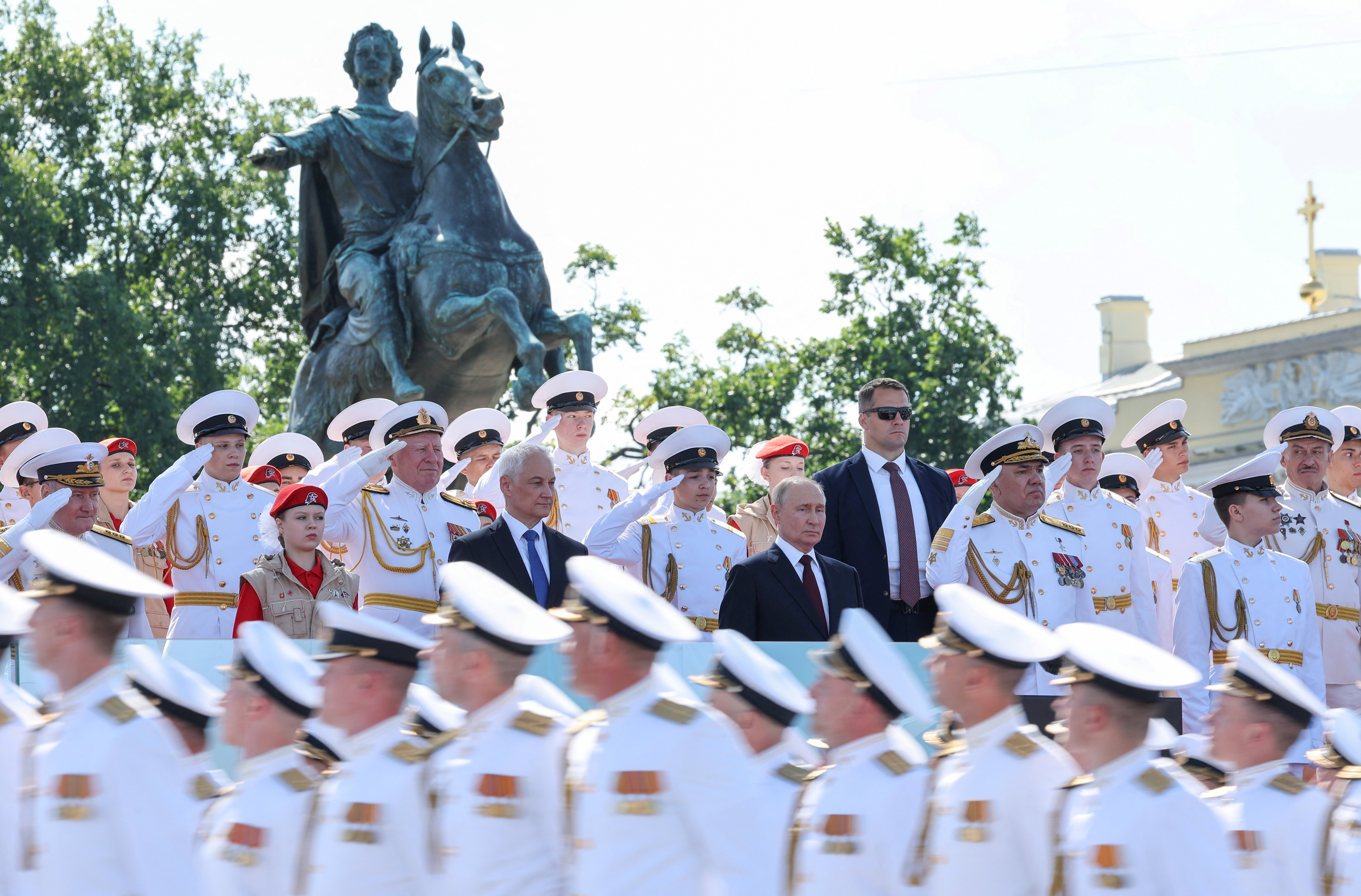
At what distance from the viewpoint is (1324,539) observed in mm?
9195

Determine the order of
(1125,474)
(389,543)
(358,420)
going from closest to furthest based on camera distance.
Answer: (389,543) < (358,420) < (1125,474)

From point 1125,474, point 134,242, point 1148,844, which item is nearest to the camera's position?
point 1148,844

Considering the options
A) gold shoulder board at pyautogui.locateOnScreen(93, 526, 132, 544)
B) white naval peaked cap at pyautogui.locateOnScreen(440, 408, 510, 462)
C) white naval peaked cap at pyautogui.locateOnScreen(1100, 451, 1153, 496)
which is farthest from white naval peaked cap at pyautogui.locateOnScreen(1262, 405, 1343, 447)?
gold shoulder board at pyautogui.locateOnScreen(93, 526, 132, 544)

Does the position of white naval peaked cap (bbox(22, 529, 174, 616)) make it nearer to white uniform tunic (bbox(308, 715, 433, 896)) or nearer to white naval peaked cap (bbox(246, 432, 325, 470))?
white uniform tunic (bbox(308, 715, 433, 896))

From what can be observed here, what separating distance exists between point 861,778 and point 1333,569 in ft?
18.1

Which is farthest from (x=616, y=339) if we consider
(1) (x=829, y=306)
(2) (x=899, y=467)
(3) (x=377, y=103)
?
(2) (x=899, y=467)

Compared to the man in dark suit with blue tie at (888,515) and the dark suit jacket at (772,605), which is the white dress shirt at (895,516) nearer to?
the man in dark suit with blue tie at (888,515)

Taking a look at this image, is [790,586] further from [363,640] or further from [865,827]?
[363,640]

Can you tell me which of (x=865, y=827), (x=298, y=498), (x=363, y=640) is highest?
(x=298, y=498)

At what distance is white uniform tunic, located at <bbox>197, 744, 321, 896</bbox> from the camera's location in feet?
13.9

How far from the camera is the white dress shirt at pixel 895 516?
8.75 metres

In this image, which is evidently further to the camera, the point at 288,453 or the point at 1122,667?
the point at 288,453

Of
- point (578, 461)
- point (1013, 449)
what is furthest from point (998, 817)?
point (578, 461)

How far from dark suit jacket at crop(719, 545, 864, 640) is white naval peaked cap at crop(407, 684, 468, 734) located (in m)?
2.64
